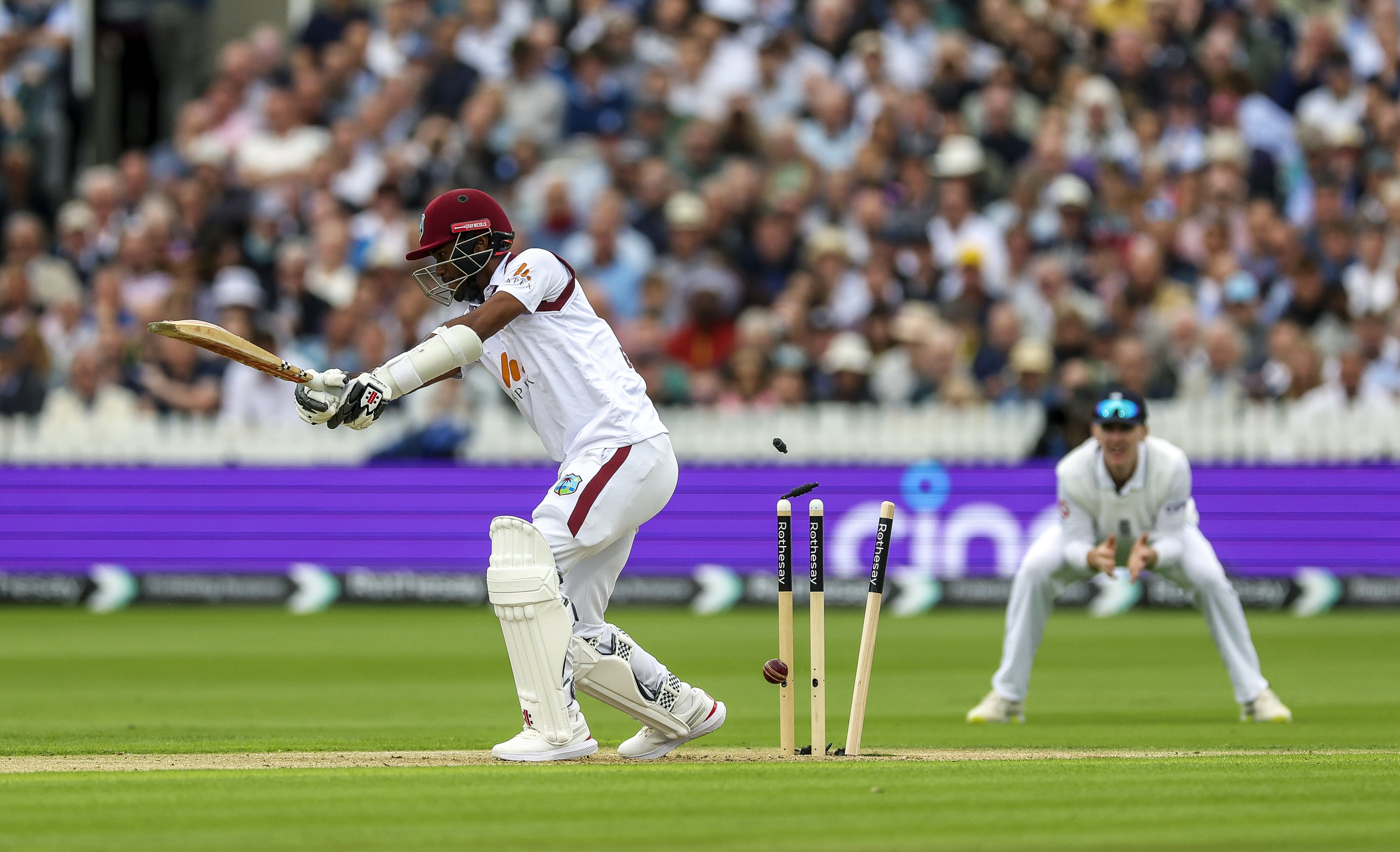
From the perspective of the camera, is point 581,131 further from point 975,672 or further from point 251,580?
point 975,672

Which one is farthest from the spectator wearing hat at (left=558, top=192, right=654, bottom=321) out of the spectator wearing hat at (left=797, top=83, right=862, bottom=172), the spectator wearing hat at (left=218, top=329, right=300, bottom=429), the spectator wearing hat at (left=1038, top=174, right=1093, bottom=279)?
the spectator wearing hat at (left=1038, top=174, right=1093, bottom=279)

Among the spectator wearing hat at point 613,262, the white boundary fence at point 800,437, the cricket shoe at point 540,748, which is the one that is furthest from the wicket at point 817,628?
the spectator wearing hat at point 613,262

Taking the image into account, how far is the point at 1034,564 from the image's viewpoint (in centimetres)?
1036

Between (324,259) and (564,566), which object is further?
(324,259)

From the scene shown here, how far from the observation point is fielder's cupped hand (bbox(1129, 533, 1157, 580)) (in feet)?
33.0

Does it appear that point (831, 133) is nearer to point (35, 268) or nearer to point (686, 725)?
point (35, 268)

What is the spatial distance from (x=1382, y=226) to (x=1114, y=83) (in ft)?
9.76

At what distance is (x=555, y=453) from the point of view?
313 inches

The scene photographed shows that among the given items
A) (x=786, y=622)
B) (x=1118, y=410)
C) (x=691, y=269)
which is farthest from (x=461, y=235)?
(x=691, y=269)

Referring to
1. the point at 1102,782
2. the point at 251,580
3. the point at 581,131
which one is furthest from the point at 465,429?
the point at 1102,782

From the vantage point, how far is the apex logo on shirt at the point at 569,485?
755 cm

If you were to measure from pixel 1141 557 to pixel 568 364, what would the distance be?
3.67 meters

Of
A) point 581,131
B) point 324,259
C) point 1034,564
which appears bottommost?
point 1034,564

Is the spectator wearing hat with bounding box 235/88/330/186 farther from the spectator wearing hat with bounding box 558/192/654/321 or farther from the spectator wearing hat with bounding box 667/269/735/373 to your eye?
the spectator wearing hat with bounding box 667/269/735/373
